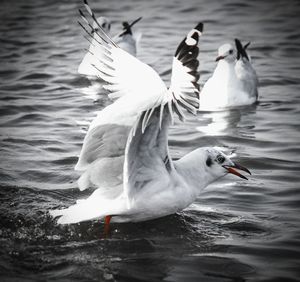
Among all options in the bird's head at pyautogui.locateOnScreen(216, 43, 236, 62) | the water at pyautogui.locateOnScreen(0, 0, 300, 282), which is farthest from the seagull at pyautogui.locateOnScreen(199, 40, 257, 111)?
the water at pyautogui.locateOnScreen(0, 0, 300, 282)

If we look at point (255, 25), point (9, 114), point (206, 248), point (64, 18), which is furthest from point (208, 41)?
point (206, 248)

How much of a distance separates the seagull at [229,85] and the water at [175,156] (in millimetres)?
275

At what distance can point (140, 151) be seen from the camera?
5.19 meters

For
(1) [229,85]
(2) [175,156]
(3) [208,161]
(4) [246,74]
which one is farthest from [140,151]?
(4) [246,74]

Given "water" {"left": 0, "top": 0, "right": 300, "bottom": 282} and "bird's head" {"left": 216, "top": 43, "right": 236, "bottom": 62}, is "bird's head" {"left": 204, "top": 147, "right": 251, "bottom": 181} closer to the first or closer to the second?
"water" {"left": 0, "top": 0, "right": 300, "bottom": 282}

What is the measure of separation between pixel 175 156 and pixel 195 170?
1.87 meters

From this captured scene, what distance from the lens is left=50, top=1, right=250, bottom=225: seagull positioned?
4707mm

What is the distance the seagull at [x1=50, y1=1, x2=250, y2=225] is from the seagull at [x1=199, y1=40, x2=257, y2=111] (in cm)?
397

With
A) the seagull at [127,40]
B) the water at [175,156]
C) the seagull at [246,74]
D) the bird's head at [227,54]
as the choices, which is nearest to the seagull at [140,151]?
the water at [175,156]

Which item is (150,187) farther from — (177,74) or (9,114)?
(9,114)

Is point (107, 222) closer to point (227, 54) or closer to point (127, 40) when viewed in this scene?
point (227, 54)

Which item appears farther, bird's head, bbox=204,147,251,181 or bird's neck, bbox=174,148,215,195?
bird's head, bbox=204,147,251,181

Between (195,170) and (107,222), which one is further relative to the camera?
(195,170)

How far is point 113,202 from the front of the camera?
564 cm
